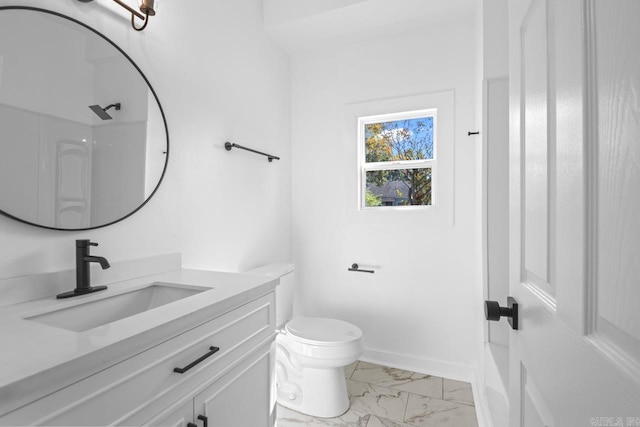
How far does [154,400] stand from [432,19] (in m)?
2.55

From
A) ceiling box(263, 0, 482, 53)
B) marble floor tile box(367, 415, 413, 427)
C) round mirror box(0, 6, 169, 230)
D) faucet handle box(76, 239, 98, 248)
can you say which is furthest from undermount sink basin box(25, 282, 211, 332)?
ceiling box(263, 0, 482, 53)

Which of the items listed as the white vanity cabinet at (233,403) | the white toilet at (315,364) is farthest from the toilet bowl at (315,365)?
the white vanity cabinet at (233,403)

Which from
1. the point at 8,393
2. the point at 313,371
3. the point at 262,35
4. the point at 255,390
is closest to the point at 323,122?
the point at 262,35

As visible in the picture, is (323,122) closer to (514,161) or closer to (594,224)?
(514,161)

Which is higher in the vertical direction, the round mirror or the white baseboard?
the round mirror

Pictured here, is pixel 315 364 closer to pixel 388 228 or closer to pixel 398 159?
pixel 388 228

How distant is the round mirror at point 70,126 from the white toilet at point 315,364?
0.98m

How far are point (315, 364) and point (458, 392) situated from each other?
1.01 meters

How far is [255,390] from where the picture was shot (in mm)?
1140

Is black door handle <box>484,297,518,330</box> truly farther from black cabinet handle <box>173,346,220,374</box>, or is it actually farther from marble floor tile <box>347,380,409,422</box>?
marble floor tile <box>347,380,409,422</box>

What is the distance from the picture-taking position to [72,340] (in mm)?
645

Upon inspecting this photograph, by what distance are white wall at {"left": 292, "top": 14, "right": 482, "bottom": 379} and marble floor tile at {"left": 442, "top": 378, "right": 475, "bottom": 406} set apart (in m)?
0.08

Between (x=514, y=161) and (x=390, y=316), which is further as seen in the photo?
(x=390, y=316)

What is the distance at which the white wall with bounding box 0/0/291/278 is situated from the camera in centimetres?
116
